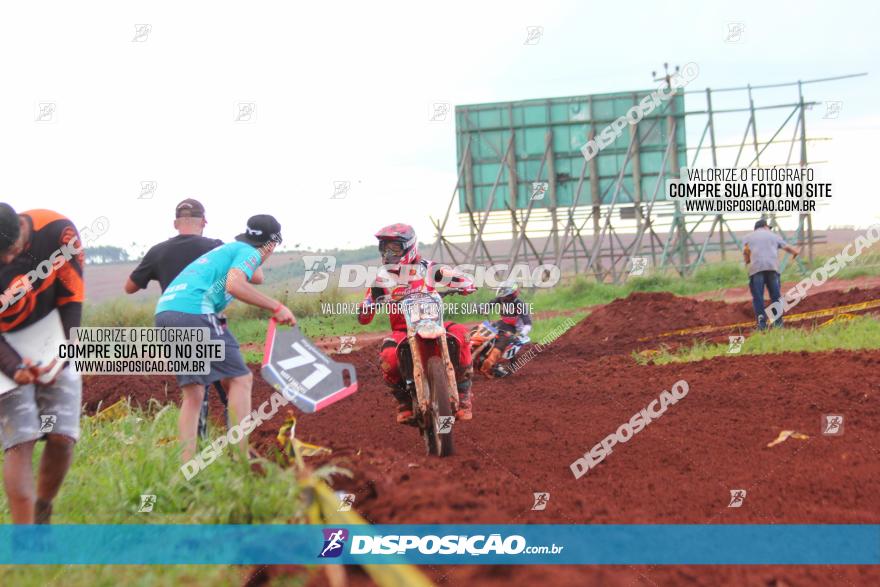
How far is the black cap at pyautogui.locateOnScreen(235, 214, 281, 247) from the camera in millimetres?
7164

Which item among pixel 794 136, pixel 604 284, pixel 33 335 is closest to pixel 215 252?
pixel 33 335

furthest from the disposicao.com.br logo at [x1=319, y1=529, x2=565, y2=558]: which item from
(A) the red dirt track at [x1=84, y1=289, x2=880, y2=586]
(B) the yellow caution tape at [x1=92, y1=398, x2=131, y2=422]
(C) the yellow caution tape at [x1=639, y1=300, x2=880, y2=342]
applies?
(C) the yellow caution tape at [x1=639, y1=300, x2=880, y2=342]

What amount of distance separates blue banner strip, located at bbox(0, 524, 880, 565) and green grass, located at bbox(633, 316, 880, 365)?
330 inches

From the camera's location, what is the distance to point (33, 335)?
17.7 feet

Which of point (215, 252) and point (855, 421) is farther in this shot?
point (855, 421)

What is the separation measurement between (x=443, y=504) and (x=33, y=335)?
2.48 meters

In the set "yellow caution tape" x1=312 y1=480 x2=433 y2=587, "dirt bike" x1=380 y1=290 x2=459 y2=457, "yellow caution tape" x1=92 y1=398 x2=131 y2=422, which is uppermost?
"dirt bike" x1=380 y1=290 x2=459 y2=457

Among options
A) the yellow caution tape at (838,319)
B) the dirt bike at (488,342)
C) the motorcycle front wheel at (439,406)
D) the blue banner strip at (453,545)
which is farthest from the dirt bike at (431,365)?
the yellow caution tape at (838,319)

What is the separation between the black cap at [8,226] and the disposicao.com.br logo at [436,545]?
2349 mm

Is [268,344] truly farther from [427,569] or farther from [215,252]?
[427,569]

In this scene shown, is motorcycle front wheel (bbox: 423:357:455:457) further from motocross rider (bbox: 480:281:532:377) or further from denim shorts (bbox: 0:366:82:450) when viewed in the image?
motocross rider (bbox: 480:281:532:377)

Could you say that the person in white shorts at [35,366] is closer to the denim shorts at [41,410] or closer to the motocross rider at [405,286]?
the denim shorts at [41,410]

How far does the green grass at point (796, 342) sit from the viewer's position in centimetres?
1298

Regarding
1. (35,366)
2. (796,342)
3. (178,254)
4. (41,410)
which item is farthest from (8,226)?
(796,342)
